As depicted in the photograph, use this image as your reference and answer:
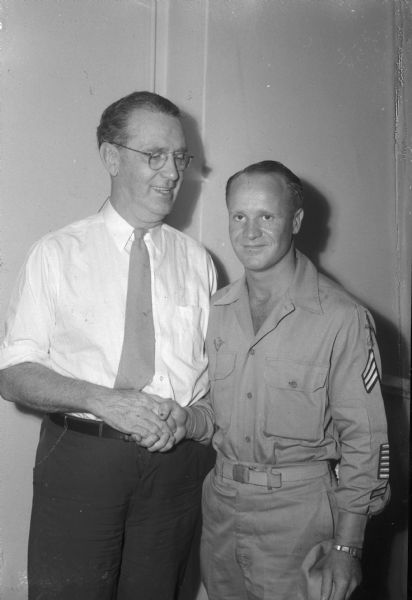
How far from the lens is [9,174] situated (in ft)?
8.04

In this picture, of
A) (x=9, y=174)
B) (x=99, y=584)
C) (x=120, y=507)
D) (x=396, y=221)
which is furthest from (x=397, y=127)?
(x=99, y=584)

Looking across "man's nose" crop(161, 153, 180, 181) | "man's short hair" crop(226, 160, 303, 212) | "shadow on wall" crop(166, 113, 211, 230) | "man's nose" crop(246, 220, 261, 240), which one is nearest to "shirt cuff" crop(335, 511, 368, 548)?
"man's nose" crop(246, 220, 261, 240)

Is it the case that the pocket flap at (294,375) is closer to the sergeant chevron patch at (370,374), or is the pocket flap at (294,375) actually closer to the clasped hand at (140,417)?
the sergeant chevron patch at (370,374)

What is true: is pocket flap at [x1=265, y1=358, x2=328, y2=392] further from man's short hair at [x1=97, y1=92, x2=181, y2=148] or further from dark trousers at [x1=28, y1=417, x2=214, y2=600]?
man's short hair at [x1=97, y1=92, x2=181, y2=148]

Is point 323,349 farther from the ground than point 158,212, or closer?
closer

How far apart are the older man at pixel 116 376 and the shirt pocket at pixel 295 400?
35cm

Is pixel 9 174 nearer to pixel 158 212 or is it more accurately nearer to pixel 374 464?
pixel 158 212

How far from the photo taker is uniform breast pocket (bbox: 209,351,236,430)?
204 centimetres

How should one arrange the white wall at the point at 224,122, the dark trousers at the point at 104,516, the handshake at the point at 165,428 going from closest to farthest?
the handshake at the point at 165,428
the dark trousers at the point at 104,516
the white wall at the point at 224,122

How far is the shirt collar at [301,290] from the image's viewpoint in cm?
195

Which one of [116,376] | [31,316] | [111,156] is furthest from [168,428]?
[111,156]

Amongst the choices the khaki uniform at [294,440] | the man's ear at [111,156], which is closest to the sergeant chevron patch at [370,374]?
the khaki uniform at [294,440]

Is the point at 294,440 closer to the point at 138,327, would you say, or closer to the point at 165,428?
the point at 165,428

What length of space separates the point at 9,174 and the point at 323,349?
1572 millimetres
